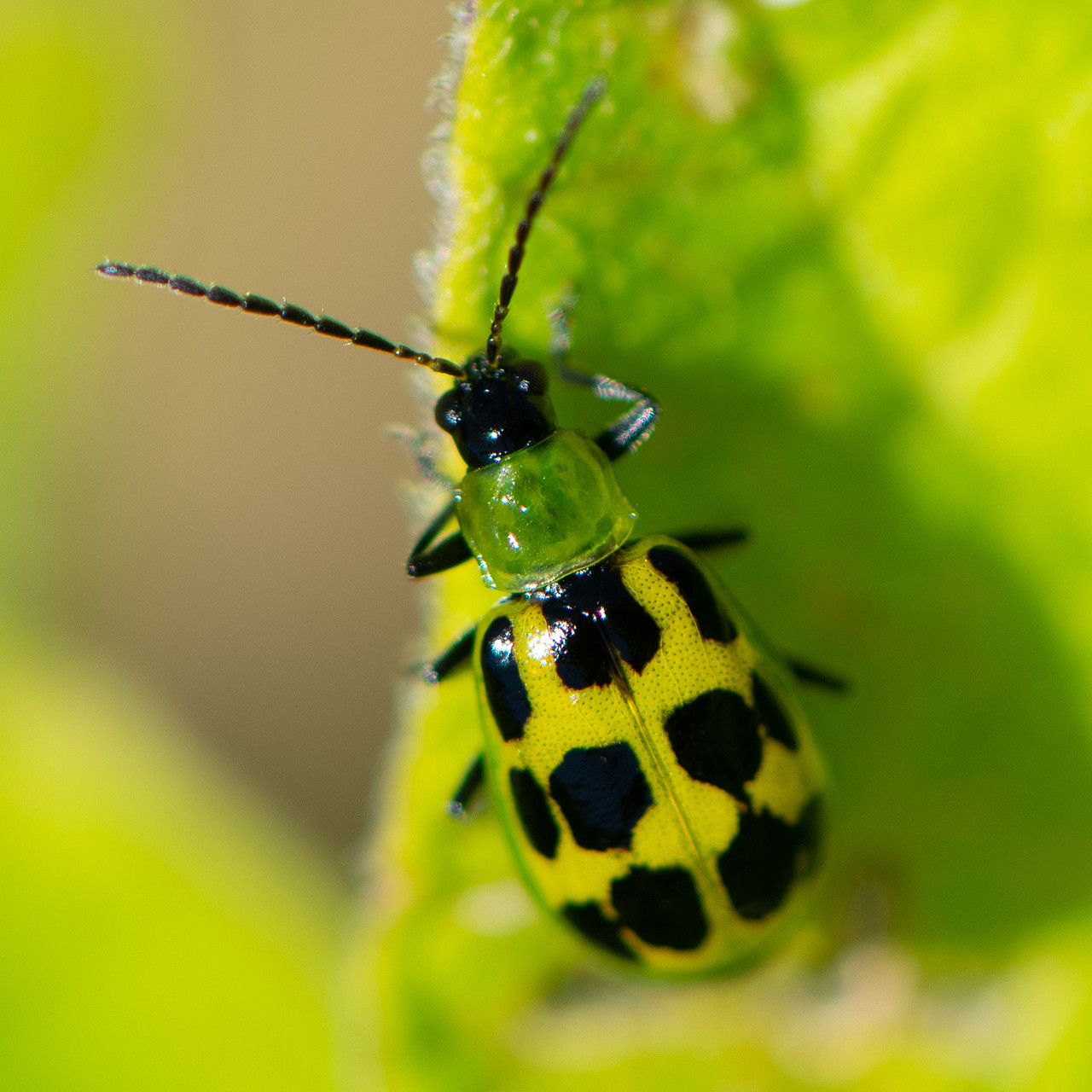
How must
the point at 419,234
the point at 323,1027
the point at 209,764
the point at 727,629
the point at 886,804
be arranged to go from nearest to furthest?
the point at 727,629
the point at 886,804
the point at 323,1027
the point at 209,764
the point at 419,234

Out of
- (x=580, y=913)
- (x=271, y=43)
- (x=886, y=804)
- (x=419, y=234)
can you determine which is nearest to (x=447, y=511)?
(x=580, y=913)

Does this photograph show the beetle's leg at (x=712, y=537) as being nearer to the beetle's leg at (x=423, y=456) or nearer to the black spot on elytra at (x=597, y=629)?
the black spot on elytra at (x=597, y=629)

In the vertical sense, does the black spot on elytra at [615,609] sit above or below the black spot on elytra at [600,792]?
above

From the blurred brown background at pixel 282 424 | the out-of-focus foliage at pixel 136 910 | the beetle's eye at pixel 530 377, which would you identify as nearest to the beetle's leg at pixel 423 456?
the beetle's eye at pixel 530 377

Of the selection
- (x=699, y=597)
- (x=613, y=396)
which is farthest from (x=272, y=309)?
(x=699, y=597)

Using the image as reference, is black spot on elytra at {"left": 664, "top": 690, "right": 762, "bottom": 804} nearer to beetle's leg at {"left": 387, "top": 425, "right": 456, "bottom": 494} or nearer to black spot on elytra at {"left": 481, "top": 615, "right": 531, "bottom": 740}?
black spot on elytra at {"left": 481, "top": 615, "right": 531, "bottom": 740}

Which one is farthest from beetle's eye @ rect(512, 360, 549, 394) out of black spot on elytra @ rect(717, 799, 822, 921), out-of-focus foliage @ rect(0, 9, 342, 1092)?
out-of-focus foliage @ rect(0, 9, 342, 1092)

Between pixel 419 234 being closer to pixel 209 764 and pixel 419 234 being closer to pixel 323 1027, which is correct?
pixel 209 764
